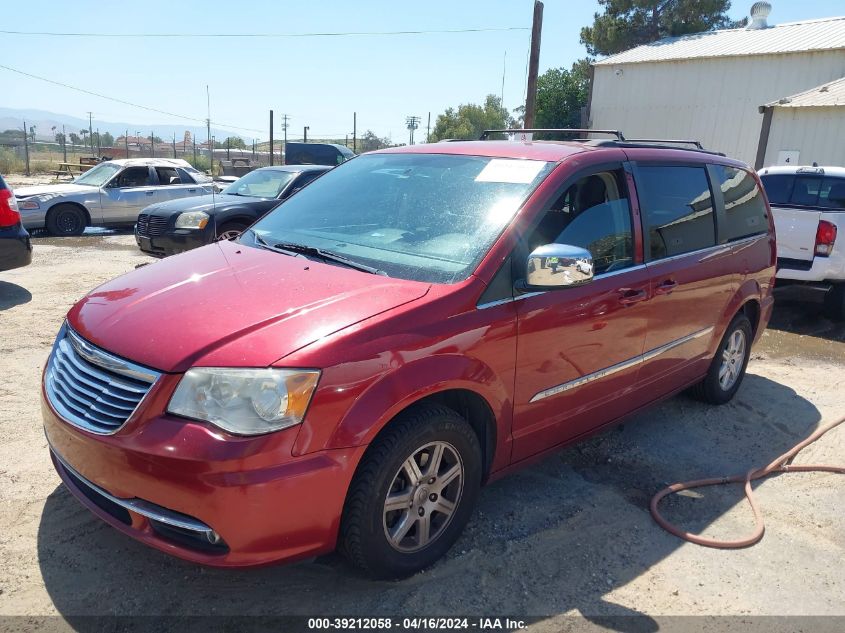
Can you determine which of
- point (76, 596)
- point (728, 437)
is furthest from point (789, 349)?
point (76, 596)

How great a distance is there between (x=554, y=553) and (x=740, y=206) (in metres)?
3.10

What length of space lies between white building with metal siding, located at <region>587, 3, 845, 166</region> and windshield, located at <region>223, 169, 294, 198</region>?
54.7 feet

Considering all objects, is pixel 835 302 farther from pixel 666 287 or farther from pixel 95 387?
pixel 95 387

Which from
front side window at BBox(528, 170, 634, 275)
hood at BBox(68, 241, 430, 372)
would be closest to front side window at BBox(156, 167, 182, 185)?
hood at BBox(68, 241, 430, 372)

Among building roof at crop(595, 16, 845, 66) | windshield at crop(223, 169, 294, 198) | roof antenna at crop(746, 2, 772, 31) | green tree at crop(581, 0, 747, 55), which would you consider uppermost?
green tree at crop(581, 0, 747, 55)

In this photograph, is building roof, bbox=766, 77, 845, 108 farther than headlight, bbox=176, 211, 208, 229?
Yes

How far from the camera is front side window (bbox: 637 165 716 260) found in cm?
385

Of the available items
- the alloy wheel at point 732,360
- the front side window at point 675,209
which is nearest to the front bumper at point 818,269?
the alloy wheel at point 732,360

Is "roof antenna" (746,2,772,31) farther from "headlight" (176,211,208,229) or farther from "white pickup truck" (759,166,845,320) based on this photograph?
"headlight" (176,211,208,229)

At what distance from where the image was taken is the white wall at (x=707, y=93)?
2255 cm

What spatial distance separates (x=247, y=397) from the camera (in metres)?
2.30

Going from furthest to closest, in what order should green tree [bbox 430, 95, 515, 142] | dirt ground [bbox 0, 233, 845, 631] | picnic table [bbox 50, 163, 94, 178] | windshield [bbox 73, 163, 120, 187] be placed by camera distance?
green tree [bbox 430, 95, 515, 142] < picnic table [bbox 50, 163, 94, 178] < windshield [bbox 73, 163, 120, 187] < dirt ground [bbox 0, 233, 845, 631]

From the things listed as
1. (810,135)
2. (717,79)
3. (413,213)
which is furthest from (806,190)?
(717,79)

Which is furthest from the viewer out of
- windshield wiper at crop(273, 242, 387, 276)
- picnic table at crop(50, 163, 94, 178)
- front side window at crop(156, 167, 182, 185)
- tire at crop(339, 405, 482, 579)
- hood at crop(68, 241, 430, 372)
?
picnic table at crop(50, 163, 94, 178)
